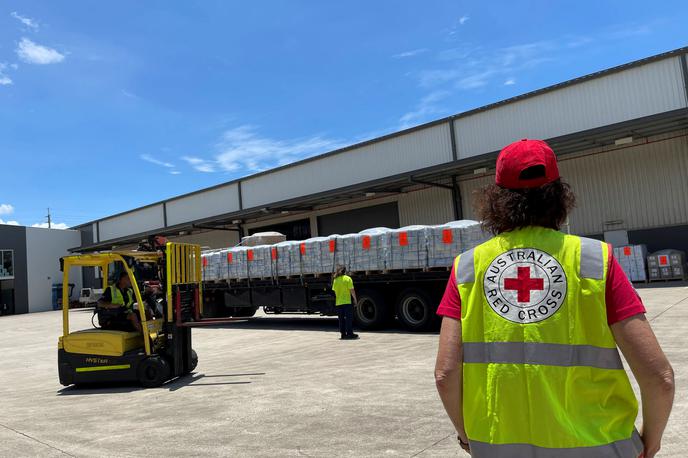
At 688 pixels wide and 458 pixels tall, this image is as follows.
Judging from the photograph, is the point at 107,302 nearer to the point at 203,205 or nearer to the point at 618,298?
the point at 618,298

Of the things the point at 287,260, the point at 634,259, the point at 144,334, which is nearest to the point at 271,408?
the point at 144,334

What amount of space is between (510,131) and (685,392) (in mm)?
16286

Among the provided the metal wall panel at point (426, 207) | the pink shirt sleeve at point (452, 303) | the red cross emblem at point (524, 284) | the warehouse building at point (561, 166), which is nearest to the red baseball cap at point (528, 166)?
the red cross emblem at point (524, 284)

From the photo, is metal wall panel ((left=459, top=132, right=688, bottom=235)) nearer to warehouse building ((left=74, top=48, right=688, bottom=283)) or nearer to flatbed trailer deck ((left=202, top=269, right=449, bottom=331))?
warehouse building ((left=74, top=48, right=688, bottom=283))

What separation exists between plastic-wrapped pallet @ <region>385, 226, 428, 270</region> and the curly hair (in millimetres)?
10955

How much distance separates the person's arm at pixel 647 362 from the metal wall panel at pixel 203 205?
30.7 metres

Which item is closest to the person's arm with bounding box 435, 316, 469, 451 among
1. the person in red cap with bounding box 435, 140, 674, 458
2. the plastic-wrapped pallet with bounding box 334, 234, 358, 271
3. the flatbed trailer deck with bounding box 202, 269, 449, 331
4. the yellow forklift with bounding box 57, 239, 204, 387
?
the person in red cap with bounding box 435, 140, 674, 458

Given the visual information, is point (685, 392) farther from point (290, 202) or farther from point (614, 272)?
point (290, 202)

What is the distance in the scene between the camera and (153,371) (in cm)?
843

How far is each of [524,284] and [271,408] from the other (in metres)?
5.45

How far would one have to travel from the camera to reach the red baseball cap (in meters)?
1.73

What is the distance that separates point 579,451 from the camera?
1.55 meters

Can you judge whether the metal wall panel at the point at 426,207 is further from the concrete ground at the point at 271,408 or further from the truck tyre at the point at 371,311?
the concrete ground at the point at 271,408

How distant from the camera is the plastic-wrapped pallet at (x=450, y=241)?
12.3m
